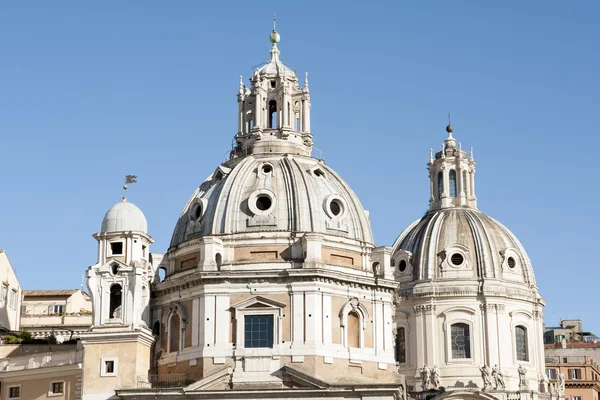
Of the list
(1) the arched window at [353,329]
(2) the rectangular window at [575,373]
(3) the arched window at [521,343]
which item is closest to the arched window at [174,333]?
(1) the arched window at [353,329]

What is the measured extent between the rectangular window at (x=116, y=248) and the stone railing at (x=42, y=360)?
581cm

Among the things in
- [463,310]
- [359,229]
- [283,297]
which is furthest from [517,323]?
[283,297]

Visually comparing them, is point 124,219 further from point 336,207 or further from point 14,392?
point 336,207

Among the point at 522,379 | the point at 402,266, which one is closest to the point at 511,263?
the point at 402,266

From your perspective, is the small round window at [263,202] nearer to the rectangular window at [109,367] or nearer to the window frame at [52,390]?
the rectangular window at [109,367]

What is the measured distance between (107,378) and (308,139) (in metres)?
20.3

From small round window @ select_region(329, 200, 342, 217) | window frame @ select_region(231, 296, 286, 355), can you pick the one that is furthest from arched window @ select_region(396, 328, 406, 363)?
window frame @ select_region(231, 296, 286, 355)

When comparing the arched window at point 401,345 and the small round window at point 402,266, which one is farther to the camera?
the small round window at point 402,266

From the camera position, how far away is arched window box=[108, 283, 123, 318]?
66812 millimetres

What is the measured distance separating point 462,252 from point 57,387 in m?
33.0

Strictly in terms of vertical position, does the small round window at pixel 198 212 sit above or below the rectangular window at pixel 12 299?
above

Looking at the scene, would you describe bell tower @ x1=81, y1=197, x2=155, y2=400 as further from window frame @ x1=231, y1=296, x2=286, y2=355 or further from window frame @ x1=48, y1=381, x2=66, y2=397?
window frame @ x1=231, y1=296, x2=286, y2=355

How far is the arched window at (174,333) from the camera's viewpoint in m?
67.9

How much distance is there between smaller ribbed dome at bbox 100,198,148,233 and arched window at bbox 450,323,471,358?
86.4ft
